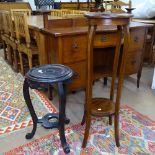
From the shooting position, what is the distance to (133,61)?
2.47 meters

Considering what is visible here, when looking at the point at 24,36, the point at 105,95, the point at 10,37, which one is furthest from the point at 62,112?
the point at 10,37

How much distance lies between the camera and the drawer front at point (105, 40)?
57.0 inches

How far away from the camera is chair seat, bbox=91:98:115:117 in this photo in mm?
1478

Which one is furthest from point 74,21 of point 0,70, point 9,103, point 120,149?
point 0,70

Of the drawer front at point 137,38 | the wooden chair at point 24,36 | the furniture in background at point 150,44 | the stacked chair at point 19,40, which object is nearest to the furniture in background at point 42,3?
the stacked chair at point 19,40

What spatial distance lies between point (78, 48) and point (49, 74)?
2.22 ft

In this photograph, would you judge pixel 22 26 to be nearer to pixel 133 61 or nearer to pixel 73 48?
pixel 73 48

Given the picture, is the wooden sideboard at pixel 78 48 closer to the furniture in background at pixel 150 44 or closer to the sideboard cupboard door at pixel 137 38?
the sideboard cupboard door at pixel 137 38

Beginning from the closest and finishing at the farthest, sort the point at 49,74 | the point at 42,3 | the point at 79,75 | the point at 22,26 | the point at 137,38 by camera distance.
Answer: the point at 49,74, the point at 79,75, the point at 137,38, the point at 22,26, the point at 42,3

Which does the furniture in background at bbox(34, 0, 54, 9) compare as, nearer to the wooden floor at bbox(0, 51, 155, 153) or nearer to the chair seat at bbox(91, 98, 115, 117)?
the wooden floor at bbox(0, 51, 155, 153)

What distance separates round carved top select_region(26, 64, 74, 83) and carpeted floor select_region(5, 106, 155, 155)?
603 mm

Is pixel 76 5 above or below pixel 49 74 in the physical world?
above

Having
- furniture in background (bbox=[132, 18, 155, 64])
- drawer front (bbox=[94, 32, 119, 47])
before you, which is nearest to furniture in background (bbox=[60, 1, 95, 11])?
furniture in background (bbox=[132, 18, 155, 64])

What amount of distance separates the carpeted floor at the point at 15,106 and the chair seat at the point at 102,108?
2.04ft
